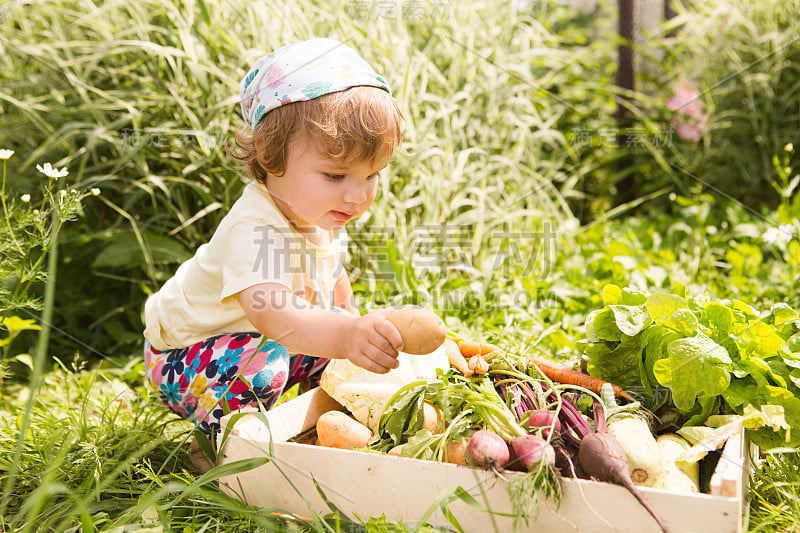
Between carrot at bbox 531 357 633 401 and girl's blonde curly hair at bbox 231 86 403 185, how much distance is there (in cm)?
63

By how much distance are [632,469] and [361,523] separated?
19.9 inches

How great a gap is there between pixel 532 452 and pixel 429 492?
210 mm

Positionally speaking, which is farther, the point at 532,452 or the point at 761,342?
the point at 761,342

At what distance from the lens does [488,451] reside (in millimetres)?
1209

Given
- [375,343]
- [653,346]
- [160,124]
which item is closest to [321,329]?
[375,343]

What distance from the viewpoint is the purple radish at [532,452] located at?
1.17m

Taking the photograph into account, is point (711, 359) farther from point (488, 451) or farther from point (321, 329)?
point (321, 329)

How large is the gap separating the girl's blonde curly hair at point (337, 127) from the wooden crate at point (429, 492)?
1.93 feet

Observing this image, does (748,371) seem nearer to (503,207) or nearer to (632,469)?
(632,469)

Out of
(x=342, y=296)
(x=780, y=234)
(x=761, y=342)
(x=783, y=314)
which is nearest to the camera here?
(x=761, y=342)

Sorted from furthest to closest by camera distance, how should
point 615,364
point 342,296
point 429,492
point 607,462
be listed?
point 342,296 → point 615,364 → point 429,492 → point 607,462

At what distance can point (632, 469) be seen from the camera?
1234 millimetres

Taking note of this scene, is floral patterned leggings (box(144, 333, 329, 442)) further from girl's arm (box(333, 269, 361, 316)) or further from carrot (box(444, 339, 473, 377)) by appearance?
carrot (box(444, 339, 473, 377))

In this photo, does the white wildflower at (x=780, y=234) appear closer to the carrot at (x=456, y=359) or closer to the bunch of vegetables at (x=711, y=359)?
the bunch of vegetables at (x=711, y=359)
